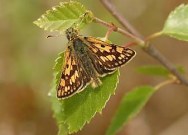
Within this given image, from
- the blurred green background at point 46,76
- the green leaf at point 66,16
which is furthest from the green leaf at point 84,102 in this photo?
the blurred green background at point 46,76

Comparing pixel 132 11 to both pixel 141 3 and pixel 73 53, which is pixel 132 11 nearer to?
pixel 141 3

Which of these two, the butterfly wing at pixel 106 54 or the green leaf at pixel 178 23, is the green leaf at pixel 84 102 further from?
the green leaf at pixel 178 23

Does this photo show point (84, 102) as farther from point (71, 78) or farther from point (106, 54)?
point (106, 54)

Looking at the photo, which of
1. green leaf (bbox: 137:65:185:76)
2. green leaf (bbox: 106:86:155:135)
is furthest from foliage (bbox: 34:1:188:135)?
green leaf (bbox: 106:86:155:135)

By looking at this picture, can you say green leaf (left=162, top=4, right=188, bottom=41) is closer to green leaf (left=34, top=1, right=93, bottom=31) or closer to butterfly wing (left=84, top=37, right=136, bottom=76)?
butterfly wing (left=84, top=37, right=136, bottom=76)

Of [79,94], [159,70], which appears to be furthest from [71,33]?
[159,70]

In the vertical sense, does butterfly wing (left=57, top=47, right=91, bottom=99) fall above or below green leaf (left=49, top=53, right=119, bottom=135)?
above

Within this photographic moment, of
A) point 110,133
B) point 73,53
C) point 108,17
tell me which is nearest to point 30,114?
point 108,17
